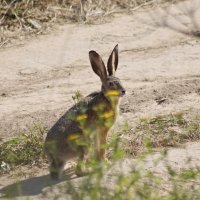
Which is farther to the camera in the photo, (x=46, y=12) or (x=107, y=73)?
(x=46, y=12)

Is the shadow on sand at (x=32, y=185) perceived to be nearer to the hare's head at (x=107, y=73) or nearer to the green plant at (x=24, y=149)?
the green plant at (x=24, y=149)

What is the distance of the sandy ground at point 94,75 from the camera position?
8.02 m

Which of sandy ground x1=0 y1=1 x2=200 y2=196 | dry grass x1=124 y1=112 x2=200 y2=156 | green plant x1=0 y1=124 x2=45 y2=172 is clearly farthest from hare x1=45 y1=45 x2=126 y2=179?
sandy ground x1=0 y1=1 x2=200 y2=196

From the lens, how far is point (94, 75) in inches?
349

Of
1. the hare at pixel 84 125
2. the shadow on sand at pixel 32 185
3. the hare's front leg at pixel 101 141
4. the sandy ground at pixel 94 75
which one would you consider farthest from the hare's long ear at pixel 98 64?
the sandy ground at pixel 94 75

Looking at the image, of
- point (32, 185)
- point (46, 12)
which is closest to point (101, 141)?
point (32, 185)

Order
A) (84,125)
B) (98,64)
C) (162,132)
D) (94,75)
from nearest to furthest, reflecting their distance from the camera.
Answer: (84,125), (98,64), (162,132), (94,75)

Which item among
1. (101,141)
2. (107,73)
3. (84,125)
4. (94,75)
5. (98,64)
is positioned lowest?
(94,75)

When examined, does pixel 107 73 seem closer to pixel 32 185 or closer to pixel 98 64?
pixel 98 64

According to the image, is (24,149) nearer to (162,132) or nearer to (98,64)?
(98,64)

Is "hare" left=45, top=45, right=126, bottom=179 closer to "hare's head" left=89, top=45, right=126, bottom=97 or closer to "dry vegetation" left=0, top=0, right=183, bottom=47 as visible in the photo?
"hare's head" left=89, top=45, right=126, bottom=97

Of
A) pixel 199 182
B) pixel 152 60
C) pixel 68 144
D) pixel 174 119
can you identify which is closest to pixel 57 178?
pixel 68 144

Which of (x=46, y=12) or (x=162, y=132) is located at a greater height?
(x=46, y=12)

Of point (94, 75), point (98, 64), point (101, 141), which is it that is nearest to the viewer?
point (101, 141)
